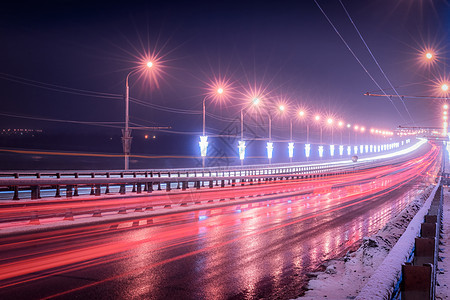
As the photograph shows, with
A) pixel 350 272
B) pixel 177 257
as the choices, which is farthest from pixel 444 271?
pixel 177 257

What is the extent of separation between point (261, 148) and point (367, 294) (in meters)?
145

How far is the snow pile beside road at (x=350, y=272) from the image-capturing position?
6398mm

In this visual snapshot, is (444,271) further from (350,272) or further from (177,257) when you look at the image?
(177,257)

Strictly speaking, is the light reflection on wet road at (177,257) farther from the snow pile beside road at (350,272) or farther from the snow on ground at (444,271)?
the snow on ground at (444,271)

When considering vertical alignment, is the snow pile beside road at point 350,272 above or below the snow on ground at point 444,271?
above

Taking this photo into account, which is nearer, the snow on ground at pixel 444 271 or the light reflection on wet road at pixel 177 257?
the light reflection on wet road at pixel 177 257

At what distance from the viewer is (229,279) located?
7.10 meters

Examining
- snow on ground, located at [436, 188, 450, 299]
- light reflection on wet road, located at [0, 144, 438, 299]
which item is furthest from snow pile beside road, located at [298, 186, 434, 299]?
snow on ground, located at [436, 188, 450, 299]

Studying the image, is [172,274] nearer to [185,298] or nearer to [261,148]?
[185,298]

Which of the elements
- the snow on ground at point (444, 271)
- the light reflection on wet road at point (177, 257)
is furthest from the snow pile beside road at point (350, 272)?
the snow on ground at point (444, 271)

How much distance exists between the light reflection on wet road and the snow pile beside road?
35 cm

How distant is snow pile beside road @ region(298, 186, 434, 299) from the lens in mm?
6398

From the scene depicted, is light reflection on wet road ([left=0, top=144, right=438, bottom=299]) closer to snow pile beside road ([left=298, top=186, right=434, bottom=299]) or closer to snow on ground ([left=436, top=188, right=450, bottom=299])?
snow pile beside road ([left=298, top=186, right=434, bottom=299])

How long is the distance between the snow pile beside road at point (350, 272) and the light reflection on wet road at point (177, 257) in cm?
35
